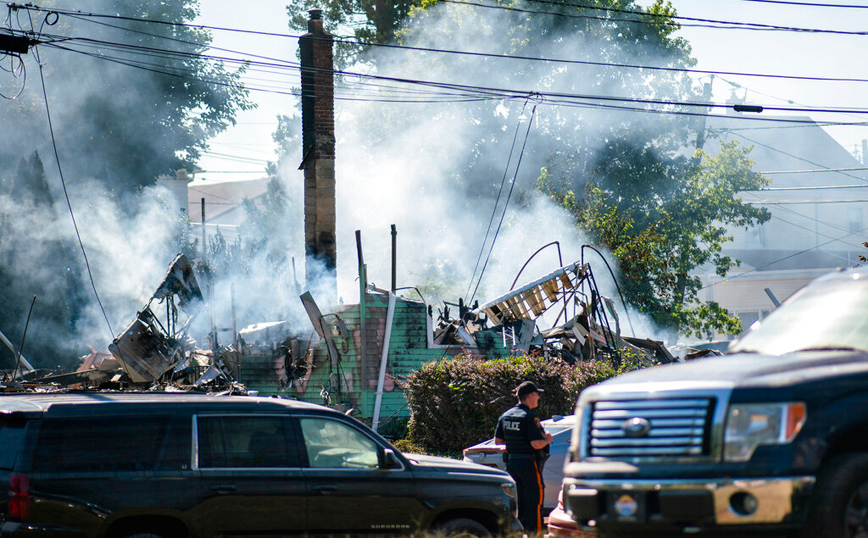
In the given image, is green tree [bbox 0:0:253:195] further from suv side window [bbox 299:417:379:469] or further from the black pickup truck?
the black pickup truck

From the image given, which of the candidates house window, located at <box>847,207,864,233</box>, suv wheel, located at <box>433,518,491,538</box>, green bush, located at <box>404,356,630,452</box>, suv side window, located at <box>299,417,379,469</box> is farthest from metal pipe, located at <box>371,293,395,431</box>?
house window, located at <box>847,207,864,233</box>

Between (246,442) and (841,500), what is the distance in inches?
172

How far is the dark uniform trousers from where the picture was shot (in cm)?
882

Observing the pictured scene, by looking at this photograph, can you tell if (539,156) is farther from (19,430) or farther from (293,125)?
(293,125)

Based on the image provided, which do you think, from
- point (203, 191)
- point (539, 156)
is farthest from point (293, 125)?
point (539, 156)

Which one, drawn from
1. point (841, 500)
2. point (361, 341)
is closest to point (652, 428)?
point (841, 500)

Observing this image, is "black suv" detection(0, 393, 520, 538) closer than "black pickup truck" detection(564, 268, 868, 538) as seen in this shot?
No

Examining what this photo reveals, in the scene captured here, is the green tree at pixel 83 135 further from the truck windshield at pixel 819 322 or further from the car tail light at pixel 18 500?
the truck windshield at pixel 819 322

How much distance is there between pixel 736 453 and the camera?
16.7ft

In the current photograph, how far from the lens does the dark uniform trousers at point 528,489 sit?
28.9 feet

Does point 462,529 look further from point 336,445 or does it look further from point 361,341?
point 361,341

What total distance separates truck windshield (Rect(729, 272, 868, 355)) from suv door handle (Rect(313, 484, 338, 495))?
10.4 feet

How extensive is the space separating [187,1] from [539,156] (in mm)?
19151

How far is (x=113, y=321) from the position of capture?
30.8 metres
